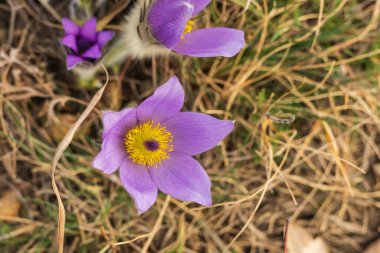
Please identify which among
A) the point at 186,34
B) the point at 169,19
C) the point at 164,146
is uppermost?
the point at 169,19

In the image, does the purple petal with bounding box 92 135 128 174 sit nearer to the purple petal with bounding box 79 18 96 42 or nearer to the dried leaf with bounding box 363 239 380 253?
the purple petal with bounding box 79 18 96 42

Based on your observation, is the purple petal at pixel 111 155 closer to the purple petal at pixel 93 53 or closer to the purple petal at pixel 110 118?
the purple petal at pixel 110 118

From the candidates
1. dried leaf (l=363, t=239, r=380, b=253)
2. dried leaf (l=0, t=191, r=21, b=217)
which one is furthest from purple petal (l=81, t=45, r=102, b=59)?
dried leaf (l=363, t=239, r=380, b=253)

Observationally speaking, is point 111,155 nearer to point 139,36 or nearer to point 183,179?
point 183,179

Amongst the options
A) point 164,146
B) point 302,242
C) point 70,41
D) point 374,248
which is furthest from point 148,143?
point 374,248

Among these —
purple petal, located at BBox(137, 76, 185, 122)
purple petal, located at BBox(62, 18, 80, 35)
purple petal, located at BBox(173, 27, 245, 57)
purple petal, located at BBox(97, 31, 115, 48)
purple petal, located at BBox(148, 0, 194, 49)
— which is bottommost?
purple petal, located at BBox(137, 76, 185, 122)

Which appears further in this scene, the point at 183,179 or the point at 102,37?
the point at 102,37

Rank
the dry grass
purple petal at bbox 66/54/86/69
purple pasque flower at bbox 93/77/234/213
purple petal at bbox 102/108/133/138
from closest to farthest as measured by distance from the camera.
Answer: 1. purple petal at bbox 102/108/133/138
2. purple pasque flower at bbox 93/77/234/213
3. purple petal at bbox 66/54/86/69
4. the dry grass
